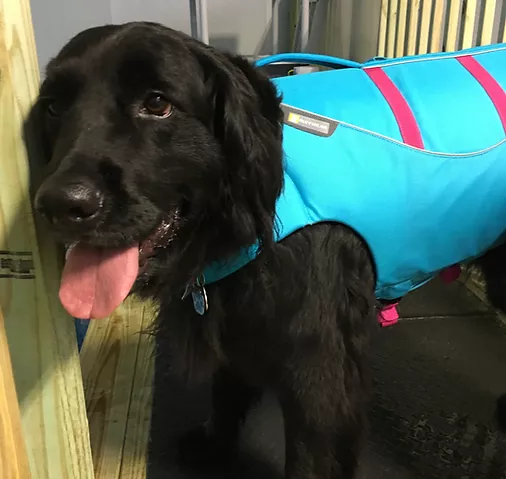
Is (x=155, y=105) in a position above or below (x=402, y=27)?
above

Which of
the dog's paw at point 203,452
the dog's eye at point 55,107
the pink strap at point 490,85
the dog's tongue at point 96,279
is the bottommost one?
the dog's paw at point 203,452

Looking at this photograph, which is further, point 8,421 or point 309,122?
point 309,122

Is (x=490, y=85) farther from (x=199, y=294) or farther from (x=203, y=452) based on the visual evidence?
(x=203, y=452)

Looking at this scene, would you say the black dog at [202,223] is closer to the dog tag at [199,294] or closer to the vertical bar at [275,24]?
the dog tag at [199,294]

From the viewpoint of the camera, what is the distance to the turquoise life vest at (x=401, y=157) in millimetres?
946

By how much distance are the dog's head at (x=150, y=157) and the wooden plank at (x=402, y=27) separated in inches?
56.6

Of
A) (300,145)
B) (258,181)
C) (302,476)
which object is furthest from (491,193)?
(302,476)

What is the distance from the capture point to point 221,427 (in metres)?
1.26

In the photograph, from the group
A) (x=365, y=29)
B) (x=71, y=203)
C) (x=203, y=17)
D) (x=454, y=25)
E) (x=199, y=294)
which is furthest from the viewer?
(x=365, y=29)

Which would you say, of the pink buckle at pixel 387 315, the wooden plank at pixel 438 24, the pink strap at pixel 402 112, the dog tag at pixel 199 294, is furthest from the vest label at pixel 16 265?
the wooden plank at pixel 438 24

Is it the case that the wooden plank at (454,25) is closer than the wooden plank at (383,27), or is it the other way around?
the wooden plank at (454,25)

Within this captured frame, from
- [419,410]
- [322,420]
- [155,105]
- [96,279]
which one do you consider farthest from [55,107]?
[419,410]

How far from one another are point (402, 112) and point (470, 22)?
2.93 feet

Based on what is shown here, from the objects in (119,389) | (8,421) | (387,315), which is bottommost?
(119,389)
